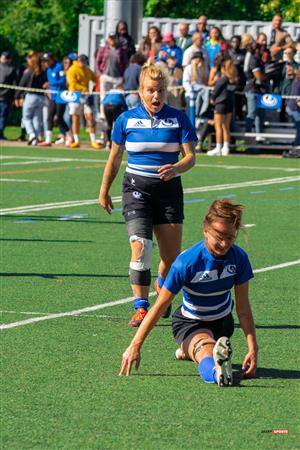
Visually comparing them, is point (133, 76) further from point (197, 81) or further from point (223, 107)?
point (223, 107)

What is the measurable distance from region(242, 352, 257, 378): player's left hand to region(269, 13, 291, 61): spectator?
2309 cm

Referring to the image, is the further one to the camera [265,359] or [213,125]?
[213,125]

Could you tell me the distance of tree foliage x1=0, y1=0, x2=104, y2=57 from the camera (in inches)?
2233

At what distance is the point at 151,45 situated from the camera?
99.2 feet

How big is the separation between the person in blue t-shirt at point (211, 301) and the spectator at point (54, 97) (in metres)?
23.3

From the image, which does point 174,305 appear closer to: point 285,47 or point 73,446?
point 73,446

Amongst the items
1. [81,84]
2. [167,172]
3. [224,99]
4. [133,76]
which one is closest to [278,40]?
[224,99]

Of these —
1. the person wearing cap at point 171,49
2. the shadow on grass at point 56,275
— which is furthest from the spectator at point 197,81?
the shadow on grass at point 56,275

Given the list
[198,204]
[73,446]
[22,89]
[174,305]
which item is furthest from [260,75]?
[73,446]

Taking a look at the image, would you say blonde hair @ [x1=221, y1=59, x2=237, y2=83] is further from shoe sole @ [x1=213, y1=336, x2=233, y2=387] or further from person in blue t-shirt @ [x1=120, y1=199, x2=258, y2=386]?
shoe sole @ [x1=213, y1=336, x2=233, y2=387]

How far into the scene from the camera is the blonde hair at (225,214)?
726cm

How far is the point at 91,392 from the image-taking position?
7.20 m

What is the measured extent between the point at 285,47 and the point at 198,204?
487 inches

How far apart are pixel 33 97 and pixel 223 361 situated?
80.0ft
